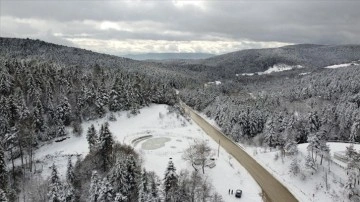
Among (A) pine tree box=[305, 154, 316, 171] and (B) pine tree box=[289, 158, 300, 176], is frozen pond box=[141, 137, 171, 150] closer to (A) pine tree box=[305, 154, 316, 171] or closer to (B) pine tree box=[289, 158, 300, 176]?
(B) pine tree box=[289, 158, 300, 176]

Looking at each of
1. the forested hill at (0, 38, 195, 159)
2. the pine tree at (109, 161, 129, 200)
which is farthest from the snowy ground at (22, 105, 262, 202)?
the pine tree at (109, 161, 129, 200)

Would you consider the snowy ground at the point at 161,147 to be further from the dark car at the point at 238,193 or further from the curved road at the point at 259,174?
the curved road at the point at 259,174

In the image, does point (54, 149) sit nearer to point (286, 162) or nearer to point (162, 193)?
point (162, 193)

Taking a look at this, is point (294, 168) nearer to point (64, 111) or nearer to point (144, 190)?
point (144, 190)

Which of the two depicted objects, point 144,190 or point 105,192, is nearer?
point 144,190

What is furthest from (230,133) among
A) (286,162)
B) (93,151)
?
(93,151)

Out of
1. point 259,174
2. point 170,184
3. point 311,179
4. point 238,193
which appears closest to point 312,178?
point 311,179
